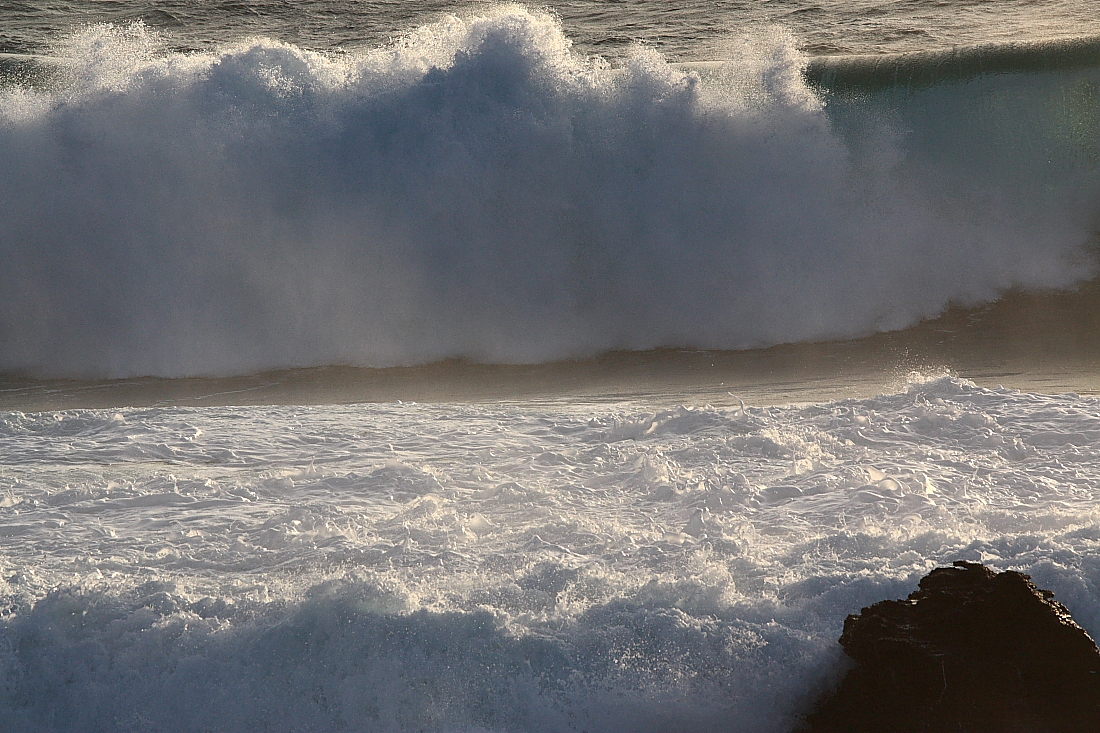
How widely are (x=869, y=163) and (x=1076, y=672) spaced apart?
675cm

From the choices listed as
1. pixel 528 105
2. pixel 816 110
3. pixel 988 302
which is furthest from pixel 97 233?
pixel 988 302

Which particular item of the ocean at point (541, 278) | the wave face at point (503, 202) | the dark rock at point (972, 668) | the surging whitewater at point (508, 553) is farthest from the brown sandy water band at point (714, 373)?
the dark rock at point (972, 668)

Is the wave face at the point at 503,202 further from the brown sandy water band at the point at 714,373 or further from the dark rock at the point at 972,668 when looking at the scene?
the dark rock at the point at 972,668

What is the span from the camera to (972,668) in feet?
7.84

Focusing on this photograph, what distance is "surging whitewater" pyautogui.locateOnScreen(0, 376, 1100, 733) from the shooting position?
2.62 metres

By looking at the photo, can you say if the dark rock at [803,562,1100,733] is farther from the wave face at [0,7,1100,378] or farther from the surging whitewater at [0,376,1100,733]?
the wave face at [0,7,1100,378]

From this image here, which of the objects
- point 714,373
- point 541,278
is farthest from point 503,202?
point 714,373

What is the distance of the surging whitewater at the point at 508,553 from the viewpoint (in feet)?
8.61

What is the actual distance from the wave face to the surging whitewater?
2994 millimetres

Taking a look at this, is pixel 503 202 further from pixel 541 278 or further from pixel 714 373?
pixel 714 373

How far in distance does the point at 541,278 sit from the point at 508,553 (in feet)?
16.6

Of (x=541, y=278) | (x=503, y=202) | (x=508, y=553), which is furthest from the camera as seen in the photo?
(x=503, y=202)

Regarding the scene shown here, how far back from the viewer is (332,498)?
13.2 feet

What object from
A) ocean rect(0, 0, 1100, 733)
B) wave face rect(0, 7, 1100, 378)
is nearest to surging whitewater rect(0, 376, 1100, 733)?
ocean rect(0, 0, 1100, 733)
